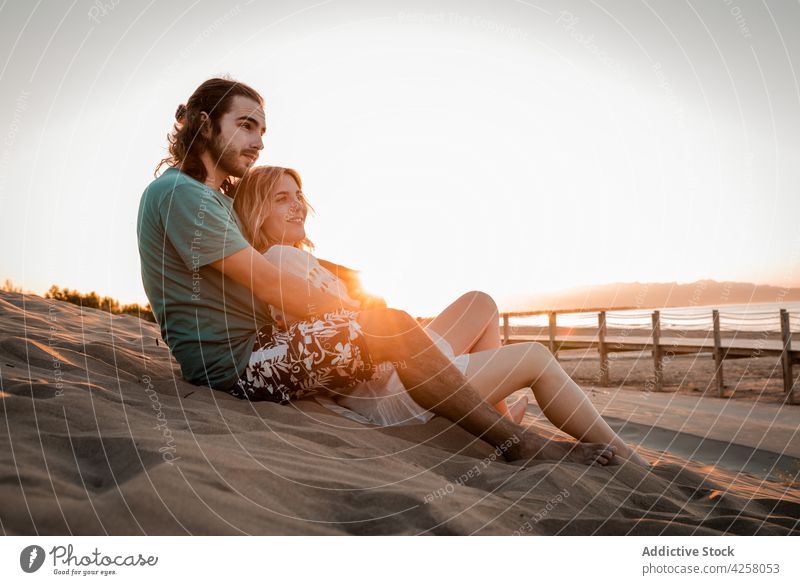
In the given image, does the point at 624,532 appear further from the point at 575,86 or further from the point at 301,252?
the point at 575,86

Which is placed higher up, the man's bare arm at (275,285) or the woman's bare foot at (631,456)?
the man's bare arm at (275,285)

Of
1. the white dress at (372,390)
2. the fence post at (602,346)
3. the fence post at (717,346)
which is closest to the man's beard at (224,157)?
the white dress at (372,390)

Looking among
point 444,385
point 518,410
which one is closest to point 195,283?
point 444,385

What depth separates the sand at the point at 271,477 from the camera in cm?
142

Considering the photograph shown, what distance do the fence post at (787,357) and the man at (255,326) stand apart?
22.2 feet

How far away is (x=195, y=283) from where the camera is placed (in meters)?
2.53

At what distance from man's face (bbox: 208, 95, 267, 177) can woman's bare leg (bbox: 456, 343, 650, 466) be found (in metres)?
1.39

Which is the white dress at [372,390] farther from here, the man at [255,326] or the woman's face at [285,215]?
the woman's face at [285,215]

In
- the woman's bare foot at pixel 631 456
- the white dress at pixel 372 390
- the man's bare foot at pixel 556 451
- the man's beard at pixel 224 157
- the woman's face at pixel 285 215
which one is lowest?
the woman's bare foot at pixel 631 456

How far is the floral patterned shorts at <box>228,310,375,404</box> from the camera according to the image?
7.87 ft

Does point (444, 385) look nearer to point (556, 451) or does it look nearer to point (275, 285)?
point (556, 451)

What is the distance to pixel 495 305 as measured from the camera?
3027 millimetres

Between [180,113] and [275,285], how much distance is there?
108 cm

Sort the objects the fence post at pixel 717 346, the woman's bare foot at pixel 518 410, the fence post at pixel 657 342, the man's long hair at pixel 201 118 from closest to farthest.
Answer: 1. the man's long hair at pixel 201 118
2. the woman's bare foot at pixel 518 410
3. the fence post at pixel 717 346
4. the fence post at pixel 657 342
